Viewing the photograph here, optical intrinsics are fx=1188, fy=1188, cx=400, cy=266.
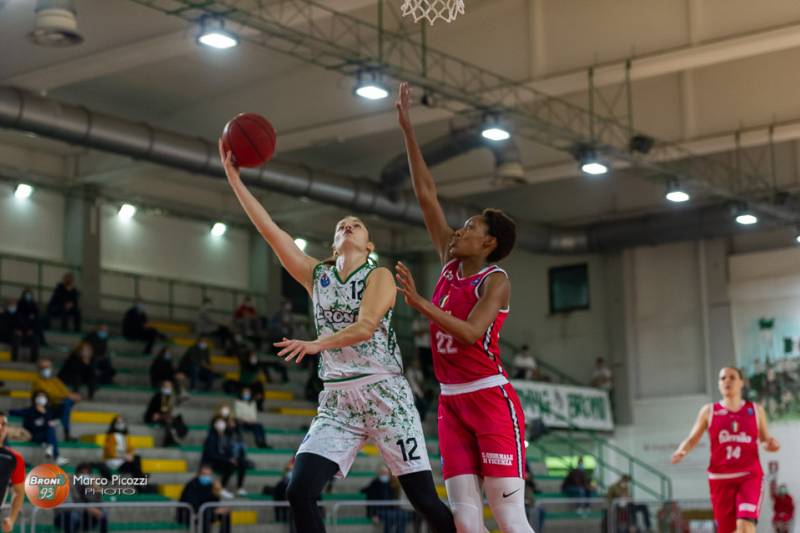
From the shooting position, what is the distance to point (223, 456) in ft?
63.7

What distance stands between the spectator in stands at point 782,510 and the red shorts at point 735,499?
660 inches

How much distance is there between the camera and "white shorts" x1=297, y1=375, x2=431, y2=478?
6.41 metres

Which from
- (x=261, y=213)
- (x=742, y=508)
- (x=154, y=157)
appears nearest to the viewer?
(x=261, y=213)

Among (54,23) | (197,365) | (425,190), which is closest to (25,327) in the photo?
(197,365)

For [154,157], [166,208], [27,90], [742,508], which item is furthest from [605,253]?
[742,508]

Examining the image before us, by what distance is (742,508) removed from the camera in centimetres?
1073

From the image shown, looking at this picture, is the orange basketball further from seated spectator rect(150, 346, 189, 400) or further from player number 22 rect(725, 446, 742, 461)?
seated spectator rect(150, 346, 189, 400)

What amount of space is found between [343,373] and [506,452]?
1032 millimetres

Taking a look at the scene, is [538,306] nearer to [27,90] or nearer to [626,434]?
[626,434]

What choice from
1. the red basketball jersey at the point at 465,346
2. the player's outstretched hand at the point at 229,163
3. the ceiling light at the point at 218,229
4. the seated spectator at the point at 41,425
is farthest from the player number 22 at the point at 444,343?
the ceiling light at the point at 218,229

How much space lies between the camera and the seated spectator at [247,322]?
27594 mm

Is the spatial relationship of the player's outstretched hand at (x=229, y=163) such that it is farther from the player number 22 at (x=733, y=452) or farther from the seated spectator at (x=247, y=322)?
the seated spectator at (x=247, y=322)

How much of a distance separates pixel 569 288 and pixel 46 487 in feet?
75.4

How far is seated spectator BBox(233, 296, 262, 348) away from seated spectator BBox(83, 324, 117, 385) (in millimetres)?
5114
